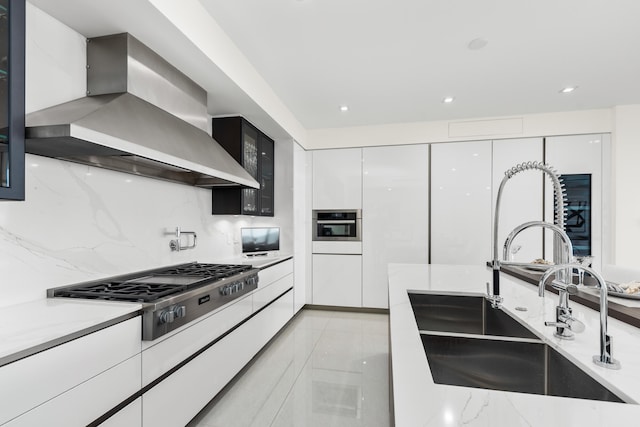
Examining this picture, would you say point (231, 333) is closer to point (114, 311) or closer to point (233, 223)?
point (114, 311)

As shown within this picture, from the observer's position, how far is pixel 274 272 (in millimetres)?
3199

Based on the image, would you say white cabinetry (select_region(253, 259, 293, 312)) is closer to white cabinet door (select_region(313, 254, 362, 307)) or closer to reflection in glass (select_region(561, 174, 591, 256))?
white cabinet door (select_region(313, 254, 362, 307))

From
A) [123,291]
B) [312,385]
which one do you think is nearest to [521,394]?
[123,291]

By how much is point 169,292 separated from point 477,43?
2.72 metres

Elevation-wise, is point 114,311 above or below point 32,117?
below

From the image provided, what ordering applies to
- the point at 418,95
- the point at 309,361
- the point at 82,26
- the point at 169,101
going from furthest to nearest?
the point at 418,95 < the point at 309,361 < the point at 169,101 < the point at 82,26

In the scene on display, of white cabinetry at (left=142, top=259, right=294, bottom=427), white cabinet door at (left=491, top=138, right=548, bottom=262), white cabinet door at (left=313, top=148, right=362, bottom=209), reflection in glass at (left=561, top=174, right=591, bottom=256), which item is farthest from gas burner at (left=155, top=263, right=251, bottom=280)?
reflection in glass at (left=561, top=174, right=591, bottom=256)

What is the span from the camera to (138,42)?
180cm

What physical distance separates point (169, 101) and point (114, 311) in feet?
4.61

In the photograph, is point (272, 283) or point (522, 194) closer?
point (272, 283)

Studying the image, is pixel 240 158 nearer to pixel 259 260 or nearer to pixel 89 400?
pixel 259 260

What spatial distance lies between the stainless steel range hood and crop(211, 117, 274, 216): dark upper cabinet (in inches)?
21.1

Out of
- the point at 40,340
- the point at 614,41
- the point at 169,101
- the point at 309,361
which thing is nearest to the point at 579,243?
the point at 614,41

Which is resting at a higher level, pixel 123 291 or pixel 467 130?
pixel 467 130
